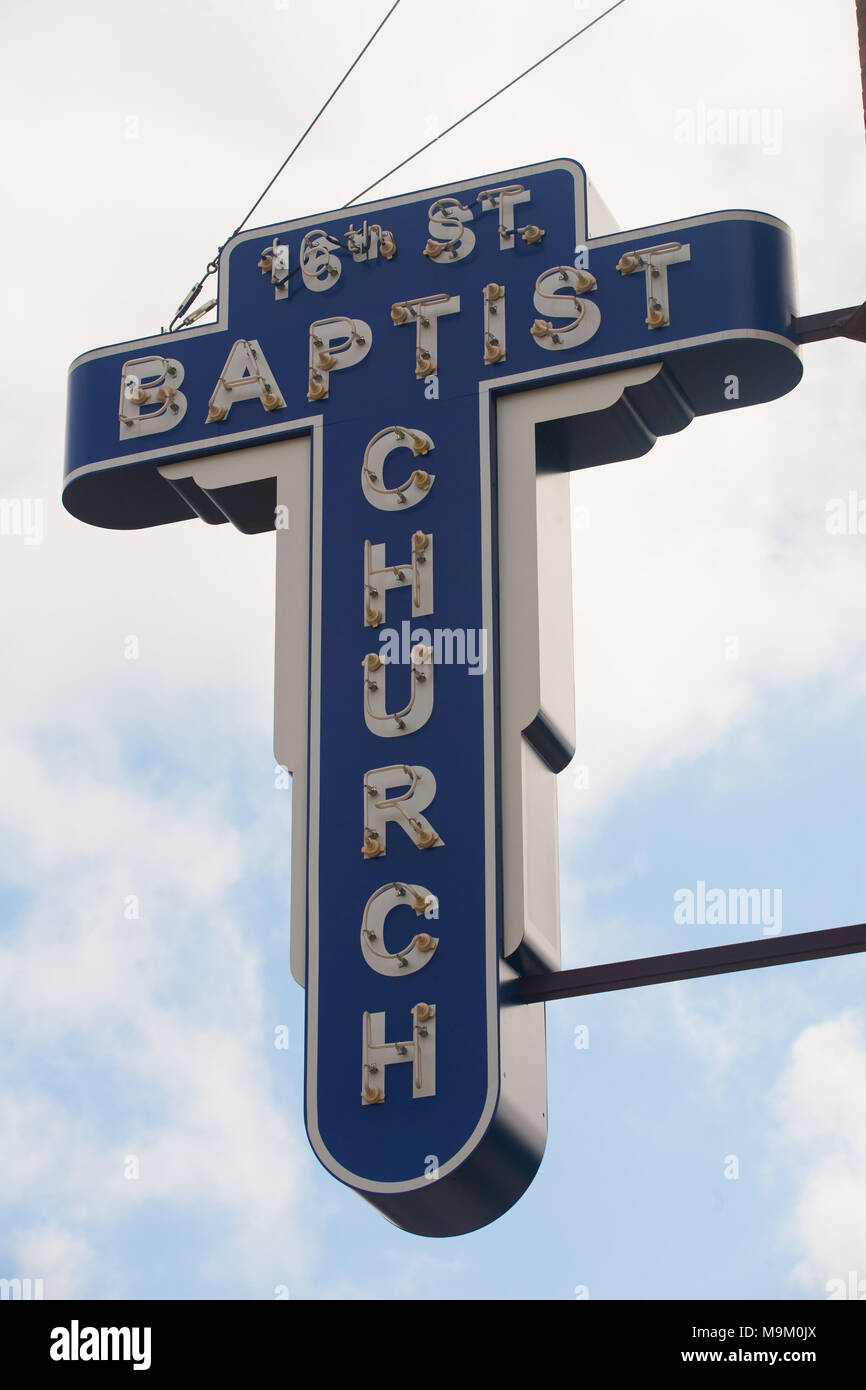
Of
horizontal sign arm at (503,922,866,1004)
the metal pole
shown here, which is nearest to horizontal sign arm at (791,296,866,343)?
the metal pole

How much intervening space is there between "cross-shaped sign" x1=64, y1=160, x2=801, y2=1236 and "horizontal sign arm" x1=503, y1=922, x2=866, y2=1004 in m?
0.14

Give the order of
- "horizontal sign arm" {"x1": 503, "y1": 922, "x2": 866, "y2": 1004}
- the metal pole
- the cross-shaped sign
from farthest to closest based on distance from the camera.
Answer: the metal pole
the cross-shaped sign
"horizontal sign arm" {"x1": 503, "y1": 922, "x2": 866, "y2": 1004}

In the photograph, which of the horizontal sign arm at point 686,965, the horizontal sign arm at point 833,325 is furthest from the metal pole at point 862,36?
the horizontal sign arm at point 686,965

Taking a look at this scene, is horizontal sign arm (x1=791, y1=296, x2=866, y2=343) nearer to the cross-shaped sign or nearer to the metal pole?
the cross-shaped sign

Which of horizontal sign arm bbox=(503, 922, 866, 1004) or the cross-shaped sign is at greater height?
the cross-shaped sign

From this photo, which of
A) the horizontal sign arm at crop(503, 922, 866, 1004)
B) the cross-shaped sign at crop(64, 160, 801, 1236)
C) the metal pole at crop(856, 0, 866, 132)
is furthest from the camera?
the metal pole at crop(856, 0, 866, 132)

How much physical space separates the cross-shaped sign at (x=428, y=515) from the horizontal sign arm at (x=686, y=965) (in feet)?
0.47

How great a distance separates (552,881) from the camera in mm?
14398

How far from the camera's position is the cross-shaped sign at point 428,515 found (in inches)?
544

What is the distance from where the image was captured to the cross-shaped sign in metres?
13.8

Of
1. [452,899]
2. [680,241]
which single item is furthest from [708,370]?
[452,899]

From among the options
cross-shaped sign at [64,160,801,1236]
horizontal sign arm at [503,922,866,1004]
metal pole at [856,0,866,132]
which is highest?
metal pole at [856,0,866,132]

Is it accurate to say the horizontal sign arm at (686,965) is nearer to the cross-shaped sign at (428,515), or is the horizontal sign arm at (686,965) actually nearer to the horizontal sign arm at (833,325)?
the cross-shaped sign at (428,515)
